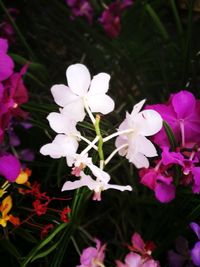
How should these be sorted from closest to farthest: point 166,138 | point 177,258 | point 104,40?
point 166,138, point 177,258, point 104,40

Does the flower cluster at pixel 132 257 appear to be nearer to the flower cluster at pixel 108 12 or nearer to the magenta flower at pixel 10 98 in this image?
the magenta flower at pixel 10 98

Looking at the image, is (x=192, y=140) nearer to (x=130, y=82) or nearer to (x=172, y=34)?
(x=130, y=82)

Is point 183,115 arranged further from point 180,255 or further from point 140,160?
point 180,255

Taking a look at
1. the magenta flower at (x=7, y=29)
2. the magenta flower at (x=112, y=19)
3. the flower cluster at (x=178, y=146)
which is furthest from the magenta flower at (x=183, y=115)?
the magenta flower at (x=7, y=29)

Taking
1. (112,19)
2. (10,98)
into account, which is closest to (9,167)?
(10,98)

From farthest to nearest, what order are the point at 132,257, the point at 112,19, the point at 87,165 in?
the point at 112,19 → the point at 132,257 → the point at 87,165

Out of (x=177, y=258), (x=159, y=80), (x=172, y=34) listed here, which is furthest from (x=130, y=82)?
(x=177, y=258)
